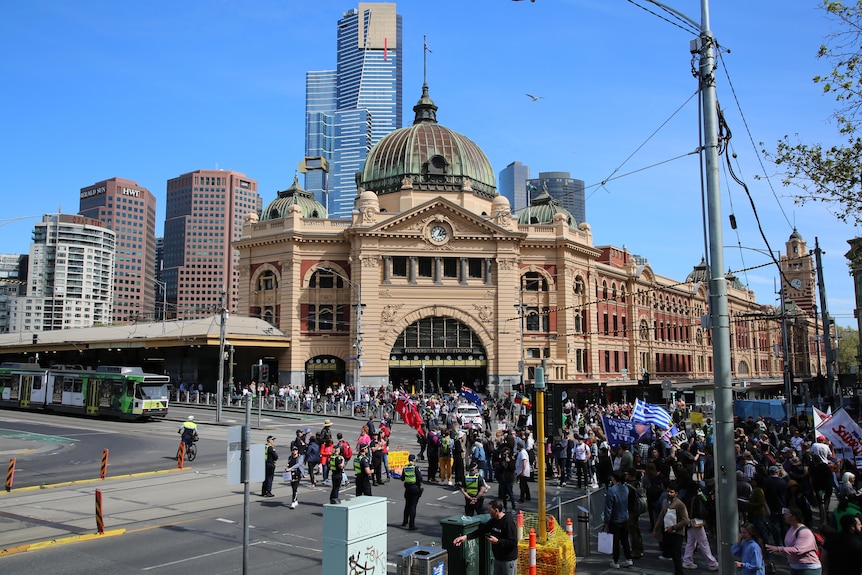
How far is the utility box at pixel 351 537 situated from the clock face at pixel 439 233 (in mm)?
50788

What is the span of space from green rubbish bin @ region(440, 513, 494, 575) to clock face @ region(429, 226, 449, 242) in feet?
162

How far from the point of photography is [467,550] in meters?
11.8

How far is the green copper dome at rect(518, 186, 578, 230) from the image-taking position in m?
71.6

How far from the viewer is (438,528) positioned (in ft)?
54.9

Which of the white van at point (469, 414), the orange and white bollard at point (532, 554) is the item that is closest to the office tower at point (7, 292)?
the white van at point (469, 414)

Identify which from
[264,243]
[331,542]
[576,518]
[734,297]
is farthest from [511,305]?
[734,297]

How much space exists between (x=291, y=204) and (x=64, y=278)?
144 metres

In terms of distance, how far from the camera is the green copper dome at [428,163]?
66.2 metres

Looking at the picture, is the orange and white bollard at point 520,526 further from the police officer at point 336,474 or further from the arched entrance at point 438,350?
the arched entrance at point 438,350

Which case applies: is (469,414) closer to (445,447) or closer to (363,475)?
(445,447)

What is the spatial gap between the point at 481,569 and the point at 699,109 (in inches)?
340

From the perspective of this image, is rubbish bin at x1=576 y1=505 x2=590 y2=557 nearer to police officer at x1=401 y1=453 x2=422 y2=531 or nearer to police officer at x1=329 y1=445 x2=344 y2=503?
police officer at x1=401 y1=453 x2=422 y2=531

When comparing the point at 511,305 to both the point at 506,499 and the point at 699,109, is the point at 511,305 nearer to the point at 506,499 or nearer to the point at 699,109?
the point at 506,499

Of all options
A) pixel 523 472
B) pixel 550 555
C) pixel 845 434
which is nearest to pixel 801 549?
pixel 550 555
